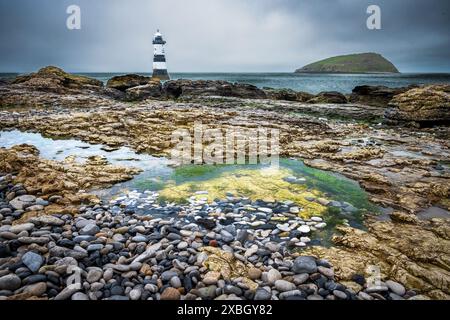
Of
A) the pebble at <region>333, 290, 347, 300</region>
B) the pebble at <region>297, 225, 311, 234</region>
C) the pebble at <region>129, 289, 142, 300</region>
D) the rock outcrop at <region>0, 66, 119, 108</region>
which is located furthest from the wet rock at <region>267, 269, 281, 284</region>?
the rock outcrop at <region>0, 66, 119, 108</region>

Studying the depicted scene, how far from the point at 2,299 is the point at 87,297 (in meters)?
0.91

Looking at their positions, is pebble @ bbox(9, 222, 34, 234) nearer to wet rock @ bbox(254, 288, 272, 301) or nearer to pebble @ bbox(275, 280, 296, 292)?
wet rock @ bbox(254, 288, 272, 301)

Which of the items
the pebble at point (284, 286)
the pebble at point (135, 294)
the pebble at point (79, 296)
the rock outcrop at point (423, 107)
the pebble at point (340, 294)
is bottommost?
the pebble at point (340, 294)

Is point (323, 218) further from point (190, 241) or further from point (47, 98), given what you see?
point (47, 98)

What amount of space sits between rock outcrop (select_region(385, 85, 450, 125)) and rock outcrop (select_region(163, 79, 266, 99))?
18.4 m

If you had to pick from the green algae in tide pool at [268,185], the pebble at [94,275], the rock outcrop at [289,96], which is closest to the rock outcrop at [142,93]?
the rock outcrop at [289,96]

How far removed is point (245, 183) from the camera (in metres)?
7.65

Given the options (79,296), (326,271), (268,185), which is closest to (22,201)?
(79,296)

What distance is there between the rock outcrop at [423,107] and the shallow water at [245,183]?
1329 centimetres

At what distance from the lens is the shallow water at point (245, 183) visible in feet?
21.7

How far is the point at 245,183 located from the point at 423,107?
1711 centimetres

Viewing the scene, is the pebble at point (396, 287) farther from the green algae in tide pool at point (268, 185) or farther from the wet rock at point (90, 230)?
the wet rock at point (90, 230)

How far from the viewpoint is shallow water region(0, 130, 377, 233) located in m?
6.61

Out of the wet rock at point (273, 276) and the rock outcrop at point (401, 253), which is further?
the rock outcrop at point (401, 253)
